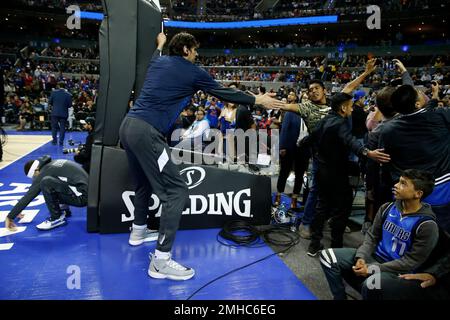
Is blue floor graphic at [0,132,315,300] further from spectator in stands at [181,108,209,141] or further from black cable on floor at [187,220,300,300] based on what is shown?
spectator in stands at [181,108,209,141]

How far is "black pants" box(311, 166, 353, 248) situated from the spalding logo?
4.46 ft

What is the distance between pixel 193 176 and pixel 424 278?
8.26 feet

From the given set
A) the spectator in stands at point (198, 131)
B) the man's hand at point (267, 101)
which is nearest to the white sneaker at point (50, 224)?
the man's hand at point (267, 101)

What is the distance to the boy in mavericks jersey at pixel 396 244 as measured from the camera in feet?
7.04

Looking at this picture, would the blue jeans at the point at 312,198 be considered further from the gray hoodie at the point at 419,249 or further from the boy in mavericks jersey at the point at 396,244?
the gray hoodie at the point at 419,249

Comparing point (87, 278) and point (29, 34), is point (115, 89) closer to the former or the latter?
point (87, 278)

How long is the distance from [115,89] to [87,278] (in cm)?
203

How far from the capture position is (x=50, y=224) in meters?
3.81

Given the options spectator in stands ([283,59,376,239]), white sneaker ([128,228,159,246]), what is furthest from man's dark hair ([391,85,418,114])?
white sneaker ([128,228,159,246])

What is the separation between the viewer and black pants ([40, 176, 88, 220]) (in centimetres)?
379

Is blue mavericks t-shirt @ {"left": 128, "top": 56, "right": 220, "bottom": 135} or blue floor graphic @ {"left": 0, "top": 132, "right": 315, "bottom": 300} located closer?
blue floor graphic @ {"left": 0, "top": 132, "right": 315, "bottom": 300}

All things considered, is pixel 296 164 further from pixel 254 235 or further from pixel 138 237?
pixel 138 237

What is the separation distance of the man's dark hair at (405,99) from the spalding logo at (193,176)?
2.18 meters
